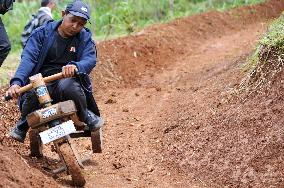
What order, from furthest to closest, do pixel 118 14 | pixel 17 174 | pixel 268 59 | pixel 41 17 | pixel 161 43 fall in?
1. pixel 118 14
2. pixel 161 43
3. pixel 41 17
4. pixel 268 59
5. pixel 17 174

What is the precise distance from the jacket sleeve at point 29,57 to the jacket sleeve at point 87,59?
0.48 m

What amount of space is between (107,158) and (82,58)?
1.46m

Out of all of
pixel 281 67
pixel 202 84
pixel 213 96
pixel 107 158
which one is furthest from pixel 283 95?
pixel 202 84

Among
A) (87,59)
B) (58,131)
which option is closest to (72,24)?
(87,59)

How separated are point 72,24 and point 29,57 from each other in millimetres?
578

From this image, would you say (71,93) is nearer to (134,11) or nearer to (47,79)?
(47,79)

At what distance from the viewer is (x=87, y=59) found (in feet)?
18.9

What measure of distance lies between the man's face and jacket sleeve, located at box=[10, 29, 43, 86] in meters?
0.29

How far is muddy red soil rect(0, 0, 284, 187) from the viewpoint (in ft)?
18.4

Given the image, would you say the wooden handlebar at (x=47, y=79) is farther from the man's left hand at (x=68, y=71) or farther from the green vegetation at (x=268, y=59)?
the green vegetation at (x=268, y=59)

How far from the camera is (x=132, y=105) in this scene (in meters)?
9.45

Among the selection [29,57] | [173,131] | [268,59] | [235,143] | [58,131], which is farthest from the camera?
[173,131]

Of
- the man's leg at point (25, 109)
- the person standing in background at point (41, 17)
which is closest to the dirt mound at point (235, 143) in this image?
the man's leg at point (25, 109)

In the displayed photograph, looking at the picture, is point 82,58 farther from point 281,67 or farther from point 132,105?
point 132,105
